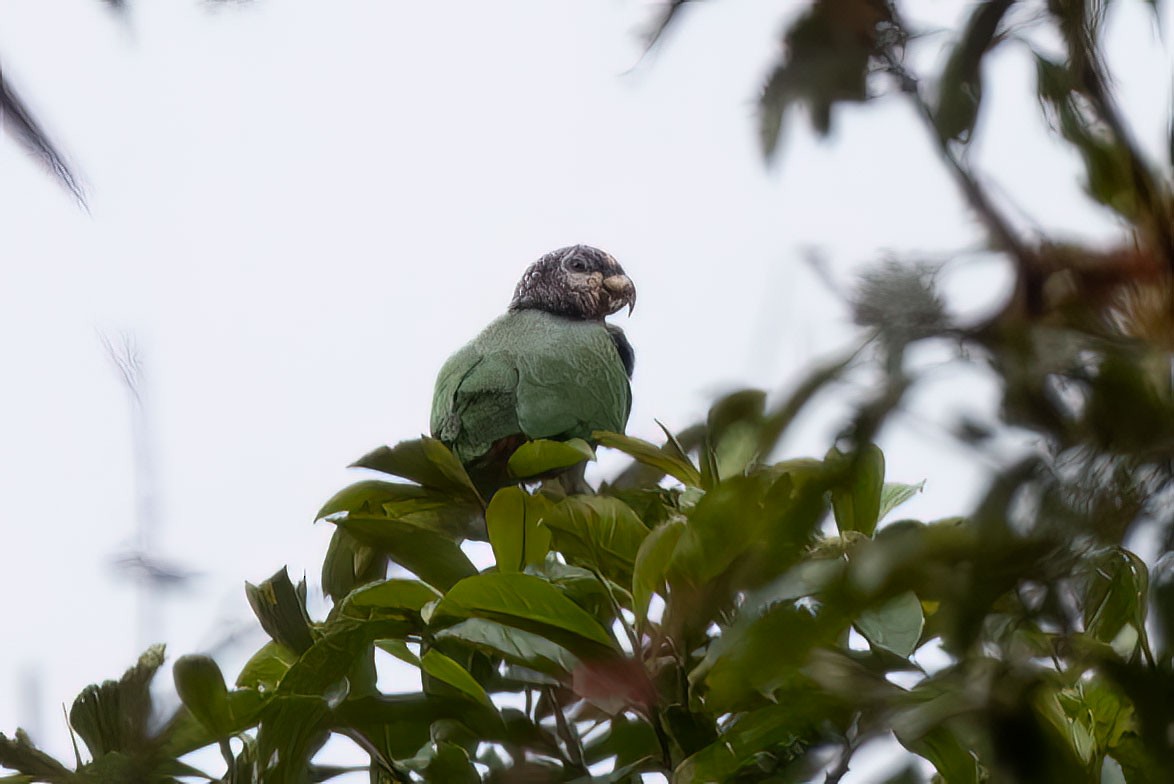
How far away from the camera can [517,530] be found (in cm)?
91

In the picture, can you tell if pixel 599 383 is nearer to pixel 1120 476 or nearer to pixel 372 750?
pixel 372 750

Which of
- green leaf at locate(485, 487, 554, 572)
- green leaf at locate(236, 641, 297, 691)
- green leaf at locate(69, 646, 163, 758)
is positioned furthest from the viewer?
green leaf at locate(236, 641, 297, 691)

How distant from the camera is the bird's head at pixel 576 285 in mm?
1796

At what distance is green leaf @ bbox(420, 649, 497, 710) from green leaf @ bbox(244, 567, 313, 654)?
185 millimetres

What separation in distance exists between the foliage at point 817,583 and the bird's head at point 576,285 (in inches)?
26.9

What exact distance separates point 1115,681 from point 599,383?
3.97ft

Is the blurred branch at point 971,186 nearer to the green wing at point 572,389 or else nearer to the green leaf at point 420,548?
the green leaf at point 420,548

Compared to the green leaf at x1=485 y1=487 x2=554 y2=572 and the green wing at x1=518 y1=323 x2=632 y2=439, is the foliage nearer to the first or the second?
the green leaf at x1=485 y1=487 x2=554 y2=572

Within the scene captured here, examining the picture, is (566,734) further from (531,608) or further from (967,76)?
(967,76)

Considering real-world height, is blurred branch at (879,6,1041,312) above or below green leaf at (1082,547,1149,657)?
above

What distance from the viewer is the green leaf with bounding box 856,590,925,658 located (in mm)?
745

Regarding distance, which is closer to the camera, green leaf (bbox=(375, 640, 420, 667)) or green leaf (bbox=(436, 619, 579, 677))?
green leaf (bbox=(436, 619, 579, 677))

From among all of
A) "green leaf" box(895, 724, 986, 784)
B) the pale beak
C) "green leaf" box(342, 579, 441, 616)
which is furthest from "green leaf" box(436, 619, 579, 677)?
the pale beak

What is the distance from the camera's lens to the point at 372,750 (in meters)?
0.86
